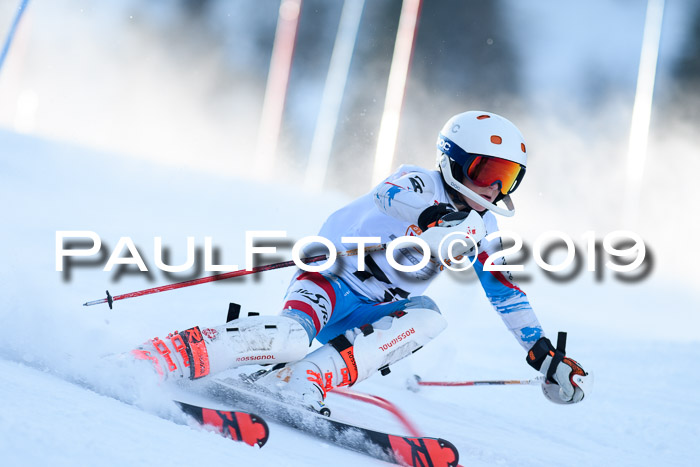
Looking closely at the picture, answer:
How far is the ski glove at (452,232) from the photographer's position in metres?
2.67

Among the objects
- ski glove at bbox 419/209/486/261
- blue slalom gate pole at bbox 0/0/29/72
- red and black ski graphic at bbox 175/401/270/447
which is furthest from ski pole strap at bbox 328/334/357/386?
blue slalom gate pole at bbox 0/0/29/72

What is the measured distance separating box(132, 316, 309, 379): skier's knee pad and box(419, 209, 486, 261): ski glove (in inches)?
25.0

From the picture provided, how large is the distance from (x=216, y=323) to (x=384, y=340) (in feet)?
8.73

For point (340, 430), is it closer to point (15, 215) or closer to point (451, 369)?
point (451, 369)

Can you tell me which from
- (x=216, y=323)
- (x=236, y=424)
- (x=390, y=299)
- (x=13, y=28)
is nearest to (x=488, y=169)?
(x=390, y=299)

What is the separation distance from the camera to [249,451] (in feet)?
5.77

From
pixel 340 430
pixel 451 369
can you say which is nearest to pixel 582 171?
pixel 451 369

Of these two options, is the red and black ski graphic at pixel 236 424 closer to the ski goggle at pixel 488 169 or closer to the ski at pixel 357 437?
the ski at pixel 357 437

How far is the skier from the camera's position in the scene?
2453mm

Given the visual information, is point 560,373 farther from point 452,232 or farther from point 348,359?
point 348,359

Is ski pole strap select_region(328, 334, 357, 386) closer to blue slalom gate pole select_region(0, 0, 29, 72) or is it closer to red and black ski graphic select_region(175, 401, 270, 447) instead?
red and black ski graphic select_region(175, 401, 270, 447)

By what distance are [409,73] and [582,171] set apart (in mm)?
6805

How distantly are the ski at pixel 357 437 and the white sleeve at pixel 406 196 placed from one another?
895mm

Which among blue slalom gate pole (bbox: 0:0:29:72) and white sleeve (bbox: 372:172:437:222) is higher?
blue slalom gate pole (bbox: 0:0:29:72)
